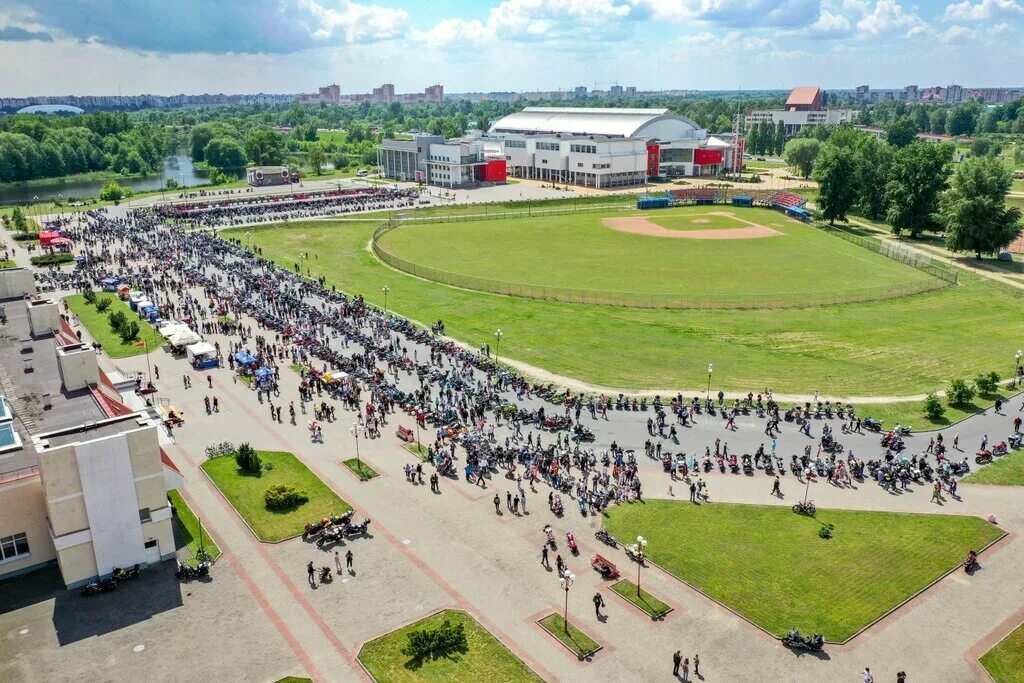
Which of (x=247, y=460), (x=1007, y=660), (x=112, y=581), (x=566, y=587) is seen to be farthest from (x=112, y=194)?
(x=1007, y=660)

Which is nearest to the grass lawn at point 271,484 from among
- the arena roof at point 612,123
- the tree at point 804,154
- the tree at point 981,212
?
the tree at point 981,212

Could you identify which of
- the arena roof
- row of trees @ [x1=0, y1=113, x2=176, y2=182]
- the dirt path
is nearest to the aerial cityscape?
the dirt path

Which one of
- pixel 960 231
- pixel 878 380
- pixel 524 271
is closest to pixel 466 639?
pixel 878 380

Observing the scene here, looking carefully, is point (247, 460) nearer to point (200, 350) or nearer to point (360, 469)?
point (360, 469)

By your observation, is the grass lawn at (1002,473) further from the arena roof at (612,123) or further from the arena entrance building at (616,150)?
the arena roof at (612,123)

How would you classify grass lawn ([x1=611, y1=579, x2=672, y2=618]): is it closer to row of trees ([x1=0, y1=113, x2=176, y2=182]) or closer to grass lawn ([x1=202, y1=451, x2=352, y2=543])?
grass lawn ([x1=202, y1=451, x2=352, y2=543])

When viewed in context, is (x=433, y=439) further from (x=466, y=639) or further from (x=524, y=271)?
(x=524, y=271)
